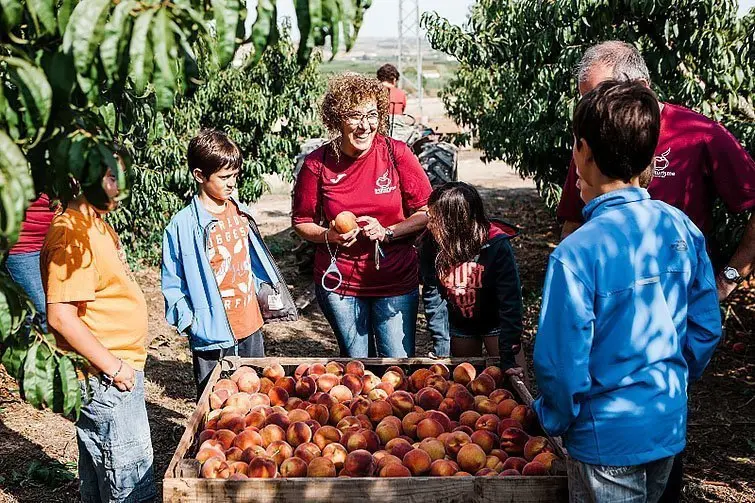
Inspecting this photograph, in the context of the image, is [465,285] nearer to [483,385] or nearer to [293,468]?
[483,385]

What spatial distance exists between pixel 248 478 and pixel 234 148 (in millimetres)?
1690

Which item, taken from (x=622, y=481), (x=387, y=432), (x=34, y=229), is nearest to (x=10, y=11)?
(x=622, y=481)

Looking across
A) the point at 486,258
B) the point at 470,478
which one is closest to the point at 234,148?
the point at 486,258

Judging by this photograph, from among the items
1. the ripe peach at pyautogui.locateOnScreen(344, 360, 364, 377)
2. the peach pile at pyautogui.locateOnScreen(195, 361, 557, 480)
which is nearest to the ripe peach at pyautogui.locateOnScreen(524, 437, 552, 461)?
the peach pile at pyautogui.locateOnScreen(195, 361, 557, 480)

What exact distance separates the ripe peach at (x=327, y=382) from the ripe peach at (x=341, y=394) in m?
0.05

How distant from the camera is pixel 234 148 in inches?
142

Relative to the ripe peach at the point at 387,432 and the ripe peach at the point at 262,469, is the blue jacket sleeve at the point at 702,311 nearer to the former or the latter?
the ripe peach at the point at 387,432

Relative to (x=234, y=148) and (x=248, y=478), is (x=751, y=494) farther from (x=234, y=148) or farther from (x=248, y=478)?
(x=234, y=148)

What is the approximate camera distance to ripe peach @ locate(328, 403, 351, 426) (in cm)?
298

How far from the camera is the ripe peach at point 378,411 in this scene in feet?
9.83

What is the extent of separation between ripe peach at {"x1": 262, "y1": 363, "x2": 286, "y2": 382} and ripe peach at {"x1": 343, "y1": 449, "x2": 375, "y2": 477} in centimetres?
85

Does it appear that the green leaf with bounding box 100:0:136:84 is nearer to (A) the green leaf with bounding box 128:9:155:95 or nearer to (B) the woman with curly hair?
(A) the green leaf with bounding box 128:9:155:95

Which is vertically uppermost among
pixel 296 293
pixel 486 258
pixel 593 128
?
pixel 593 128

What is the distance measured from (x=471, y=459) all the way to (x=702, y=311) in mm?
895
